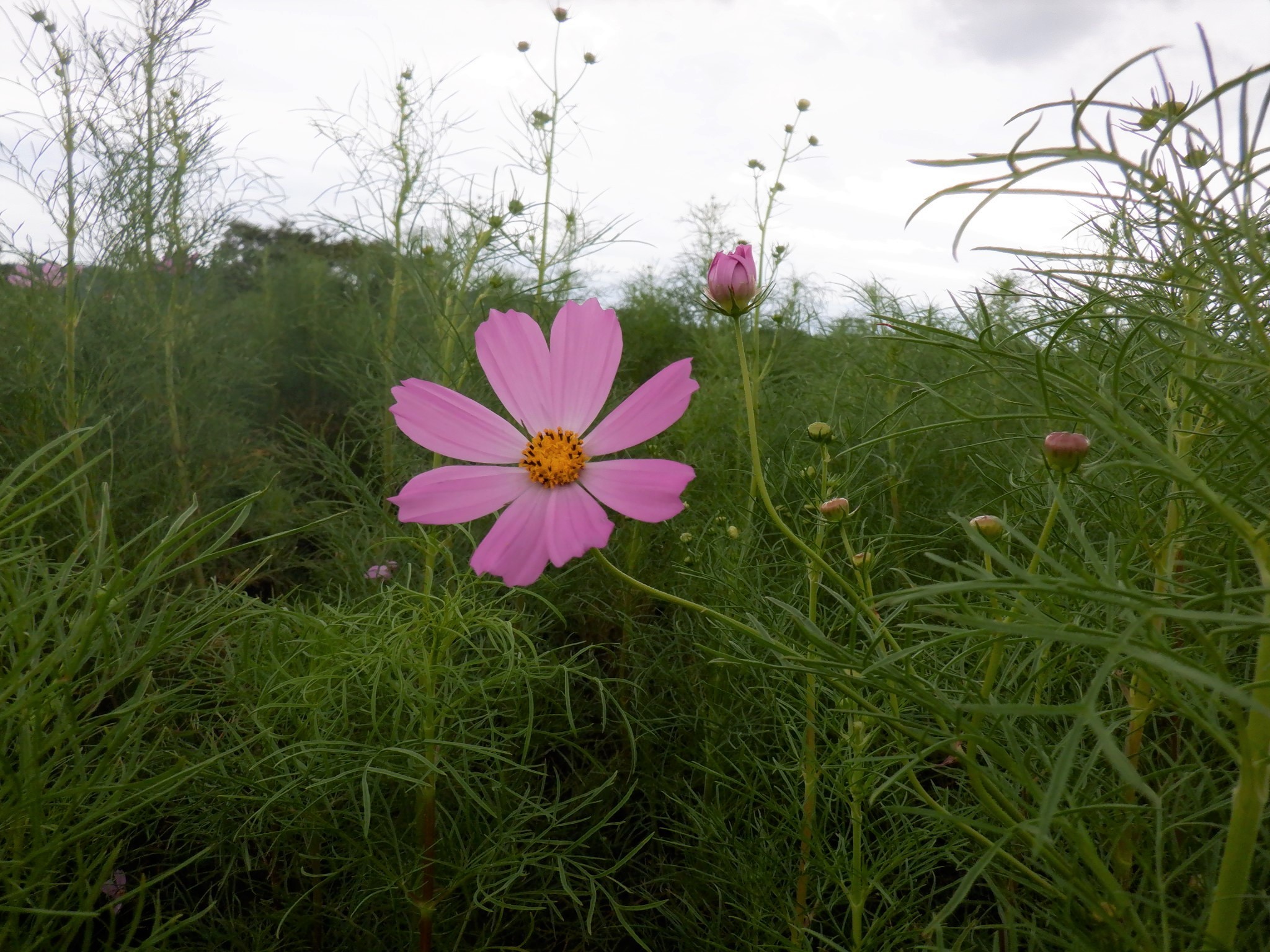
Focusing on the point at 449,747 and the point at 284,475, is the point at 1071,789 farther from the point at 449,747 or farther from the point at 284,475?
the point at 284,475

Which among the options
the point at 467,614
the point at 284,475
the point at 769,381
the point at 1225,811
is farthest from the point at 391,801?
the point at 284,475

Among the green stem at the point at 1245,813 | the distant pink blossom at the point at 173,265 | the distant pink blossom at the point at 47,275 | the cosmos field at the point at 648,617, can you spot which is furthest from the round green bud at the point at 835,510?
the distant pink blossom at the point at 173,265

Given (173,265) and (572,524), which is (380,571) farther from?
(173,265)

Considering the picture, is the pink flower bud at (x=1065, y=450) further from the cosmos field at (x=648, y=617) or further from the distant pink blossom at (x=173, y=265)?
the distant pink blossom at (x=173, y=265)

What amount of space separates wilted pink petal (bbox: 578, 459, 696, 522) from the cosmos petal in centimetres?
7

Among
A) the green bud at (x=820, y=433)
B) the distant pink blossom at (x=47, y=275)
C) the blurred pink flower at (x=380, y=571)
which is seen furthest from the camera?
the distant pink blossom at (x=47, y=275)

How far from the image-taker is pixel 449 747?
41.1 inches

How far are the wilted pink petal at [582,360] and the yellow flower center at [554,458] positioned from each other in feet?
0.06

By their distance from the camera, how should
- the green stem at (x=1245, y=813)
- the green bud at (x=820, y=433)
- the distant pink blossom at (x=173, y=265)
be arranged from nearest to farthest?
1. the green stem at (x=1245, y=813)
2. the green bud at (x=820, y=433)
3. the distant pink blossom at (x=173, y=265)

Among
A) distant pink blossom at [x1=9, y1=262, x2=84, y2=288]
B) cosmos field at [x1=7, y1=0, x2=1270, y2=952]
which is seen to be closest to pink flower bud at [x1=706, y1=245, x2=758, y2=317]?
cosmos field at [x1=7, y1=0, x2=1270, y2=952]

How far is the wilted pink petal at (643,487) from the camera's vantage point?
1.68 ft

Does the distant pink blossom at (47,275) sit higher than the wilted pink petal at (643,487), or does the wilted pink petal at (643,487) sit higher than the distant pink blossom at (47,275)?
the distant pink blossom at (47,275)

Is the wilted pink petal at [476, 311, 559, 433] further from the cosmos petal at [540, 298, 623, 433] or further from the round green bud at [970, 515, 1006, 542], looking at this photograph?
the round green bud at [970, 515, 1006, 542]

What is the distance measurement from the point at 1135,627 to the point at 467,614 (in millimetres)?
726
